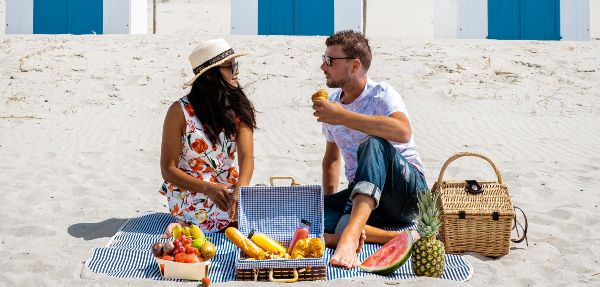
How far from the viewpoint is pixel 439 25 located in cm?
1614

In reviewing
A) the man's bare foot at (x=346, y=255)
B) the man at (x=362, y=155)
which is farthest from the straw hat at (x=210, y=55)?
the man's bare foot at (x=346, y=255)

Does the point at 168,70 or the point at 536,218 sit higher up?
the point at 168,70

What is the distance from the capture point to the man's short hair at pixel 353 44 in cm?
407

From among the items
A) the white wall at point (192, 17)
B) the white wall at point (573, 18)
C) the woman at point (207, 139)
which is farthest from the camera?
the white wall at point (192, 17)

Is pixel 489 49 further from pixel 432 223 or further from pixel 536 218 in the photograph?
pixel 432 223

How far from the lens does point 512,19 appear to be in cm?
1600

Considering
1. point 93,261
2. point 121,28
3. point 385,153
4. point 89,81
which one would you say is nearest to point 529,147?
point 385,153

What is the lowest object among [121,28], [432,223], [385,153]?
[432,223]

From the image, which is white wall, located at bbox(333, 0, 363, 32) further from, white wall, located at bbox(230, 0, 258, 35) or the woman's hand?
the woman's hand

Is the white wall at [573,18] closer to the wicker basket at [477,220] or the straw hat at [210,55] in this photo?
the wicker basket at [477,220]

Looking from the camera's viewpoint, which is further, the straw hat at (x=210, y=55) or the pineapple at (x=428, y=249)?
the straw hat at (x=210, y=55)

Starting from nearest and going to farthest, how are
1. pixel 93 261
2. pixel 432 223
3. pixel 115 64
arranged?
pixel 432 223
pixel 93 261
pixel 115 64

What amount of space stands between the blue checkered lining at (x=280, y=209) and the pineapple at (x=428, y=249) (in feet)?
1.93

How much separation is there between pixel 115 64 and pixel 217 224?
8.20 m
